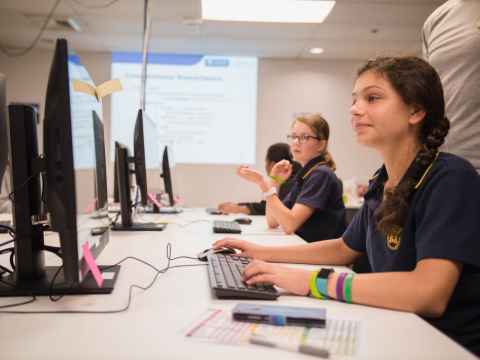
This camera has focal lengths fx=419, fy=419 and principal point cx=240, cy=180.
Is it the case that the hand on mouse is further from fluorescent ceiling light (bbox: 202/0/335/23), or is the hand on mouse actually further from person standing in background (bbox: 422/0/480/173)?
fluorescent ceiling light (bbox: 202/0/335/23)

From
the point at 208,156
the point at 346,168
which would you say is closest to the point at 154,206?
the point at 208,156

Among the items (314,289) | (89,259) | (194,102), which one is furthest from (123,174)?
(194,102)

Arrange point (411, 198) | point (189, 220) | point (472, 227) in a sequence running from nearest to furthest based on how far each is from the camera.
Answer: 1. point (472, 227)
2. point (411, 198)
3. point (189, 220)

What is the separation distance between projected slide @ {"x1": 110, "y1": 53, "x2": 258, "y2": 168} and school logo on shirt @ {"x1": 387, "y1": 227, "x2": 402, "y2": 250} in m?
4.24

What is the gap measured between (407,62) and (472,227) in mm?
438

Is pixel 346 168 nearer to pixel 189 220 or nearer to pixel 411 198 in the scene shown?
pixel 189 220

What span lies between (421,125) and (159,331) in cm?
78

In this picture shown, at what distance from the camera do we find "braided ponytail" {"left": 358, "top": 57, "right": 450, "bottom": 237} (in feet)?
3.08

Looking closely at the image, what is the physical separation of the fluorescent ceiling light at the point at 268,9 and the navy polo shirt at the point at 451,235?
2.30 m

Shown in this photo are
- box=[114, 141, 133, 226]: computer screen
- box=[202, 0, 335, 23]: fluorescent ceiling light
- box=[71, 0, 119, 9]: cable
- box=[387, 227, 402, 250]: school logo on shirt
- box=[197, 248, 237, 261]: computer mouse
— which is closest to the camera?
box=[387, 227, 402, 250]: school logo on shirt

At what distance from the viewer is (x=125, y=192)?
1707 millimetres

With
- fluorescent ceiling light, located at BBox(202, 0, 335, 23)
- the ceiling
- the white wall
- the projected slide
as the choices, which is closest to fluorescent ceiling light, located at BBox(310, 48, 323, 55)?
the ceiling

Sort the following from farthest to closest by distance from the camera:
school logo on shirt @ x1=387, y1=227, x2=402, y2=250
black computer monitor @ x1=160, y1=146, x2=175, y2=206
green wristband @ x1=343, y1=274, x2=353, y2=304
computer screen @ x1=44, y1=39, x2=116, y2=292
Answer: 1. black computer monitor @ x1=160, y1=146, x2=175, y2=206
2. school logo on shirt @ x1=387, y1=227, x2=402, y2=250
3. green wristband @ x1=343, y1=274, x2=353, y2=304
4. computer screen @ x1=44, y1=39, x2=116, y2=292

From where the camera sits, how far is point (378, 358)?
0.60 metres
